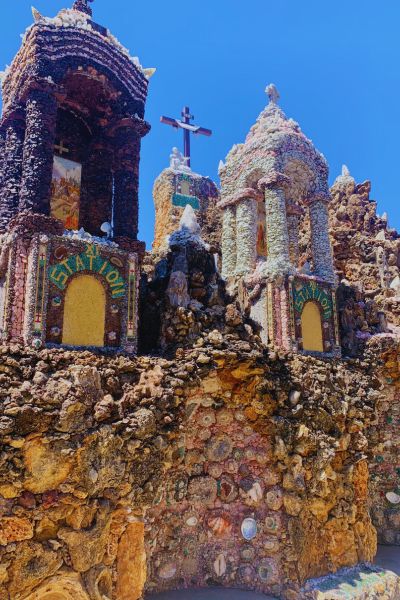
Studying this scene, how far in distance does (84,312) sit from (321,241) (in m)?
9.07

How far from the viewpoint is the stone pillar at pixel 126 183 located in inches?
416

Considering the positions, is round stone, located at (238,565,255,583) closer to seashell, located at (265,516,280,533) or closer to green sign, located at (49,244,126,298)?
seashell, located at (265,516,280,533)

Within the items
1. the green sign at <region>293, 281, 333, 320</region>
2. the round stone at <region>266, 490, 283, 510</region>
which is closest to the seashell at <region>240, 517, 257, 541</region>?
the round stone at <region>266, 490, 283, 510</region>

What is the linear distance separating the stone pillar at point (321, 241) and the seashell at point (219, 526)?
25.8 ft

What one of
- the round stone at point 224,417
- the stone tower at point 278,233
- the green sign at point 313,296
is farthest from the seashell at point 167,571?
the green sign at point 313,296

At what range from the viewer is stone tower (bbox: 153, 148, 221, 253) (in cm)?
2588

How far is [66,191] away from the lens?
1230 centimetres

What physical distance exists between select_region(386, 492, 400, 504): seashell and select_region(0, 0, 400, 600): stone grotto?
0.10 feet

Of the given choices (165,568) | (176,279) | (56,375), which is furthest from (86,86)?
(165,568)

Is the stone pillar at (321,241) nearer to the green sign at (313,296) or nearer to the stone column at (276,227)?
the green sign at (313,296)

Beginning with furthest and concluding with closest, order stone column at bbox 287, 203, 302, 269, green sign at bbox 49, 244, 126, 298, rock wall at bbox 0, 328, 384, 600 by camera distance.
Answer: stone column at bbox 287, 203, 302, 269 → green sign at bbox 49, 244, 126, 298 → rock wall at bbox 0, 328, 384, 600

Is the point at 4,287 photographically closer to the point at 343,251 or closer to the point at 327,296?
the point at 327,296

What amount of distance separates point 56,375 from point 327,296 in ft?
29.9

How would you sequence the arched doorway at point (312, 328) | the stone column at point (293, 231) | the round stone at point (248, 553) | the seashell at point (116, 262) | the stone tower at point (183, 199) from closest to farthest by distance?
the seashell at point (116, 262)
the round stone at point (248, 553)
the arched doorway at point (312, 328)
the stone column at point (293, 231)
the stone tower at point (183, 199)
